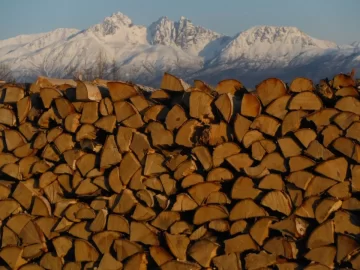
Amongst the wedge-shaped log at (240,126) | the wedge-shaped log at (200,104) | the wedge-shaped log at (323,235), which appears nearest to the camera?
the wedge-shaped log at (323,235)

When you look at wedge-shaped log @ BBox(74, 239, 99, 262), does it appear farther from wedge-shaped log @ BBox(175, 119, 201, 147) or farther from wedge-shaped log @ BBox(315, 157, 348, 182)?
wedge-shaped log @ BBox(315, 157, 348, 182)

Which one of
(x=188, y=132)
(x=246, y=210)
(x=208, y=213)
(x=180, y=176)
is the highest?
(x=188, y=132)

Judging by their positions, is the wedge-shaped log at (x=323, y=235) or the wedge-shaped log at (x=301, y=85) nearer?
the wedge-shaped log at (x=323, y=235)

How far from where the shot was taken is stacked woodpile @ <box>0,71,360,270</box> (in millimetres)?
4473

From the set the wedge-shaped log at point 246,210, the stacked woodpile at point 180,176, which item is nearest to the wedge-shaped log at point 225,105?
the stacked woodpile at point 180,176

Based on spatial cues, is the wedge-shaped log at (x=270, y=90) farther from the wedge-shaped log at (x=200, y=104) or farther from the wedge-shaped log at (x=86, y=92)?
the wedge-shaped log at (x=86, y=92)

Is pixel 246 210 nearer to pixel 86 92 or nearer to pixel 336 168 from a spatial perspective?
pixel 336 168

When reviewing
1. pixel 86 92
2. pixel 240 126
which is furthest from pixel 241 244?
pixel 86 92

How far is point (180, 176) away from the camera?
16.2 ft

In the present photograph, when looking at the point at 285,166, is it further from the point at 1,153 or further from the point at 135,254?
the point at 1,153

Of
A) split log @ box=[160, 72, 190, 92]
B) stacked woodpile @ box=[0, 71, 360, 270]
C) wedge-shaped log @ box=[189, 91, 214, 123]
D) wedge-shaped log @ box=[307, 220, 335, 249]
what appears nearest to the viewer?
wedge-shaped log @ box=[307, 220, 335, 249]

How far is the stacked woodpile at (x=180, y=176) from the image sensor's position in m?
4.47

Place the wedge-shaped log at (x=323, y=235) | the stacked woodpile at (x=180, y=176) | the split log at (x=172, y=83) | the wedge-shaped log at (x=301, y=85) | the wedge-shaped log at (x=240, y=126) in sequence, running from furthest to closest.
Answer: the split log at (x=172, y=83), the wedge-shaped log at (x=240, y=126), the wedge-shaped log at (x=301, y=85), the stacked woodpile at (x=180, y=176), the wedge-shaped log at (x=323, y=235)

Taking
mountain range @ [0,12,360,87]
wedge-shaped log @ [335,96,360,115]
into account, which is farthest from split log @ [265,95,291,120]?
Result: mountain range @ [0,12,360,87]
